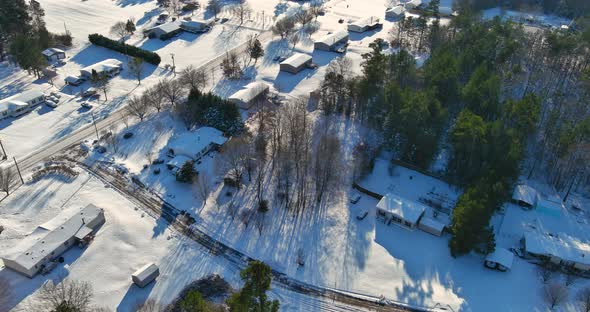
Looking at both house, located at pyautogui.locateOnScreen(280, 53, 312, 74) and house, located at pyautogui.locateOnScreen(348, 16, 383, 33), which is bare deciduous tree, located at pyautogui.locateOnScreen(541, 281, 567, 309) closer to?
house, located at pyautogui.locateOnScreen(280, 53, 312, 74)

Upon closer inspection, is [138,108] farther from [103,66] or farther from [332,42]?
[332,42]

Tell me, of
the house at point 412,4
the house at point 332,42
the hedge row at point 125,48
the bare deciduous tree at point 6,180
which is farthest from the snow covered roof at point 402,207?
the house at point 412,4

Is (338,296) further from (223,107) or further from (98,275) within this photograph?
(223,107)

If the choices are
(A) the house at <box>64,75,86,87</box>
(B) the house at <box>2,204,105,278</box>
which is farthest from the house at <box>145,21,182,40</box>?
(B) the house at <box>2,204,105,278</box>

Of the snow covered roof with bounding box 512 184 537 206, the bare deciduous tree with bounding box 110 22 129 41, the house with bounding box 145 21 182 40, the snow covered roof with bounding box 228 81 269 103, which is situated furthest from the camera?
the house with bounding box 145 21 182 40

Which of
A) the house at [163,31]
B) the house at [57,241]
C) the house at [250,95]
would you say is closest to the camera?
the house at [57,241]

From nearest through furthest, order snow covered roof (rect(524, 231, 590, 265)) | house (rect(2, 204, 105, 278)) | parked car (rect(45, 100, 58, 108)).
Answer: house (rect(2, 204, 105, 278))
snow covered roof (rect(524, 231, 590, 265))
parked car (rect(45, 100, 58, 108))

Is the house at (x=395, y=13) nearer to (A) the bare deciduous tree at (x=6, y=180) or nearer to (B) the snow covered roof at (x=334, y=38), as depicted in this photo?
(B) the snow covered roof at (x=334, y=38)
